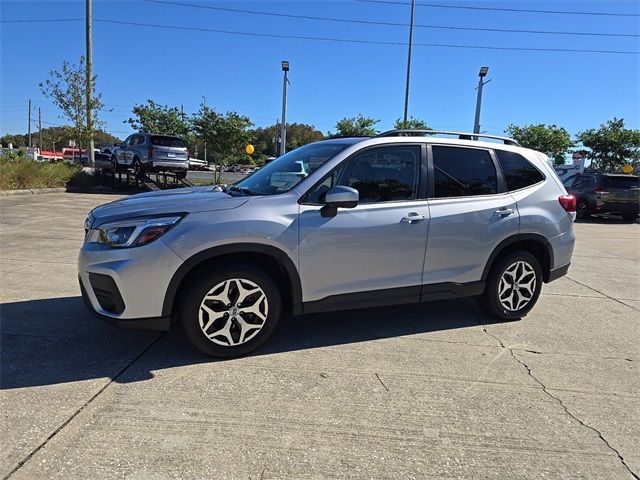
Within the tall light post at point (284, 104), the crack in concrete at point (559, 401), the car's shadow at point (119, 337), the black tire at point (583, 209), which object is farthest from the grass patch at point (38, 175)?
the black tire at point (583, 209)

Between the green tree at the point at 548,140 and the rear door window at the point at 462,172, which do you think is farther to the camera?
the green tree at the point at 548,140

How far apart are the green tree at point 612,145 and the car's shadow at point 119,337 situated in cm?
3570

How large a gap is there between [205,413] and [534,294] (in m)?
3.59

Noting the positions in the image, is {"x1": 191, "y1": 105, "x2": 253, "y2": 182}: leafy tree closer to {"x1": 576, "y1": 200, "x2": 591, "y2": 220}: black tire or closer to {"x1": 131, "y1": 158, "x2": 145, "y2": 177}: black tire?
{"x1": 131, "y1": 158, "x2": 145, "y2": 177}: black tire

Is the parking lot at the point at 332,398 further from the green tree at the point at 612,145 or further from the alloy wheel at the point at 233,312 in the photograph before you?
the green tree at the point at 612,145

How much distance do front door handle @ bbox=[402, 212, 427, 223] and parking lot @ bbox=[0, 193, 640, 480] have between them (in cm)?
109

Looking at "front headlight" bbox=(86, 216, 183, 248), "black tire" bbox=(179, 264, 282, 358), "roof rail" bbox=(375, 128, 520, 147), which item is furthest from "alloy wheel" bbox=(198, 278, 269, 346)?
"roof rail" bbox=(375, 128, 520, 147)

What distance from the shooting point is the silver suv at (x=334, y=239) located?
3609mm

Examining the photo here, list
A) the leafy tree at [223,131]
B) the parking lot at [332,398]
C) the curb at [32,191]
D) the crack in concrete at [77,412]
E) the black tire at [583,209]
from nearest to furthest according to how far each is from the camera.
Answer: the crack in concrete at [77,412], the parking lot at [332,398], the curb at [32,191], the black tire at [583,209], the leafy tree at [223,131]

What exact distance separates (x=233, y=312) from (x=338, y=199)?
119 centimetres

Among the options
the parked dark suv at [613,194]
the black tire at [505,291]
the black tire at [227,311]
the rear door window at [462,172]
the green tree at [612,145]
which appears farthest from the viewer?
the green tree at [612,145]

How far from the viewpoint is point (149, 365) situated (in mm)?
3721

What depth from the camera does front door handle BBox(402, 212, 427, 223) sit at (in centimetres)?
424

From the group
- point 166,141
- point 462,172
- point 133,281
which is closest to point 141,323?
point 133,281
